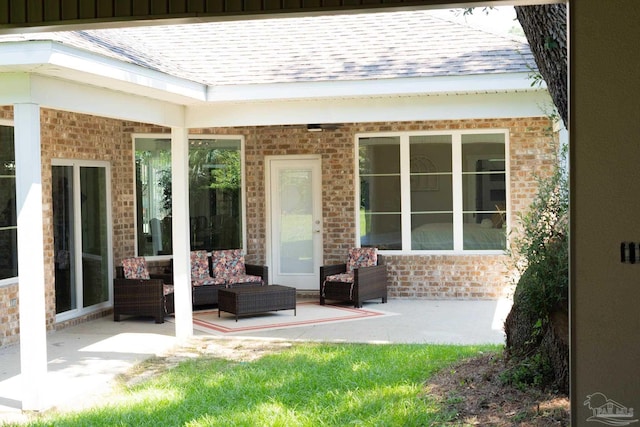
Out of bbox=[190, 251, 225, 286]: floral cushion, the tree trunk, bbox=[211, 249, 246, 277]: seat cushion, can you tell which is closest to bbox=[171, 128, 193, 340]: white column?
bbox=[190, 251, 225, 286]: floral cushion

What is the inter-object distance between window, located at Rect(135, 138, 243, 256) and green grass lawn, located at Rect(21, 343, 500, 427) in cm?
481

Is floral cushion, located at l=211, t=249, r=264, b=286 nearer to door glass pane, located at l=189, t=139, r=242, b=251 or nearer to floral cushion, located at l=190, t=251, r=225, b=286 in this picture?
floral cushion, located at l=190, t=251, r=225, b=286

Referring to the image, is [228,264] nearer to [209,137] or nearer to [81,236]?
[209,137]

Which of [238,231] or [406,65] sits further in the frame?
[238,231]

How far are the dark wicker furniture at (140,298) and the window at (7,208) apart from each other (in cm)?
188

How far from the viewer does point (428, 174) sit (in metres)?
13.5

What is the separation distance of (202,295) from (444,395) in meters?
6.74

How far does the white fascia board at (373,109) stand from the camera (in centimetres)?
1016

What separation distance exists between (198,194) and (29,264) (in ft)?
22.1

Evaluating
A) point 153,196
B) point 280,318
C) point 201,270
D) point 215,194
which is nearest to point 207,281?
point 201,270

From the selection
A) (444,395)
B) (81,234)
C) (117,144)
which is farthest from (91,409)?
(117,144)

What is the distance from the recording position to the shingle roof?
393 inches

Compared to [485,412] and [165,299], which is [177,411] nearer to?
[485,412]
